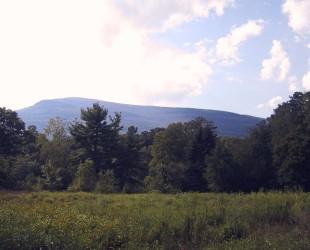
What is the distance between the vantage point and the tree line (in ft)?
155

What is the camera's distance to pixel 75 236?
1068 centimetres

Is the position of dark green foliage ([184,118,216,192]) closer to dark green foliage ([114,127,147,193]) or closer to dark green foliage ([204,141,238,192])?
dark green foliage ([204,141,238,192])

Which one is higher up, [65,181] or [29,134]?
[29,134]

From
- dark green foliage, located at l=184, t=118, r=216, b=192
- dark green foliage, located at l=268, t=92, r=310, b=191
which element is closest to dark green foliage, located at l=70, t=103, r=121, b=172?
dark green foliage, located at l=184, t=118, r=216, b=192

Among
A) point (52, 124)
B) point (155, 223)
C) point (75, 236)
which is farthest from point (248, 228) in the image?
point (52, 124)

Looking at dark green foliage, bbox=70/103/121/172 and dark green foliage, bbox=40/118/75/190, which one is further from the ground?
dark green foliage, bbox=70/103/121/172

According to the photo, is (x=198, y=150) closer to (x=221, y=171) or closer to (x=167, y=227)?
(x=221, y=171)

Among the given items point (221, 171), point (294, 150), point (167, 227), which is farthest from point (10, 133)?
point (167, 227)

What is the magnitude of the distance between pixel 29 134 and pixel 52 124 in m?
15.2

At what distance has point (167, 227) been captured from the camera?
46.4 feet

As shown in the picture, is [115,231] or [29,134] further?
[29,134]

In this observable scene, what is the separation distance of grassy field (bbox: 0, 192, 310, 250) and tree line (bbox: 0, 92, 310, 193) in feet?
89.1

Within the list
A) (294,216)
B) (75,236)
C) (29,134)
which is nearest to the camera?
(75,236)

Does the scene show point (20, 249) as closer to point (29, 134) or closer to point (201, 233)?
point (201, 233)
